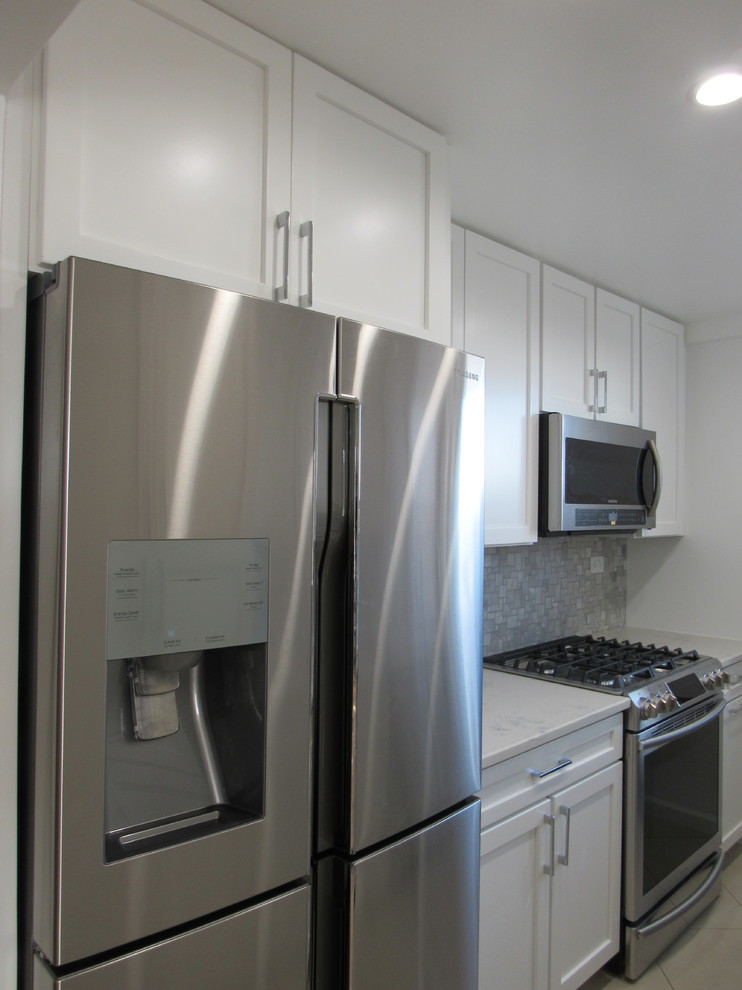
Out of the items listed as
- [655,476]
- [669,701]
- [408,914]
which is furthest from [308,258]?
[655,476]

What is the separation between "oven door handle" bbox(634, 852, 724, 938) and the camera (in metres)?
2.23

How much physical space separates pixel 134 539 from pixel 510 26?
116 centimetres

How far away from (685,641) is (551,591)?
0.71m

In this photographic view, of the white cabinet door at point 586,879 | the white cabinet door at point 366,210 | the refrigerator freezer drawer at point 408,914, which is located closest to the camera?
the refrigerator freezer drawer at point 408,914

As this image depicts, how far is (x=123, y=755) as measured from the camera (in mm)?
1040

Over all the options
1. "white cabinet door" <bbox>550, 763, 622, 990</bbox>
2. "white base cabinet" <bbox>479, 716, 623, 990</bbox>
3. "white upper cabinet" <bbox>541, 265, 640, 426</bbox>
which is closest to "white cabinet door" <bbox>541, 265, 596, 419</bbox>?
"white upper cabinet" <bbox>541, 265, 640, 426</bbox>

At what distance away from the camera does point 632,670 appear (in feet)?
8.21

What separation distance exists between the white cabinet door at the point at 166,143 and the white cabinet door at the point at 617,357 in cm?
176

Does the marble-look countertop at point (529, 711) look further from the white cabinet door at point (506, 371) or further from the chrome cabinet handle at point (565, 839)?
the white cabinet door at point (506, 371)

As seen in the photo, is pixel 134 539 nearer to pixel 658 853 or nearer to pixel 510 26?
pixel 510 26

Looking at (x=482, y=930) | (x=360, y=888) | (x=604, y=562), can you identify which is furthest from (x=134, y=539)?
(x=604, y=562)

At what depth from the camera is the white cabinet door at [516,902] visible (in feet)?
5.58

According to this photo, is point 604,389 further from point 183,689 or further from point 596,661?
point 183,689

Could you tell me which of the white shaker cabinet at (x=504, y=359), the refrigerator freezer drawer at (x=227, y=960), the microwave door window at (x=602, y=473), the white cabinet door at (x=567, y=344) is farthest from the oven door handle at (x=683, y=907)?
the white cabinet door at (x=567, y=344)
